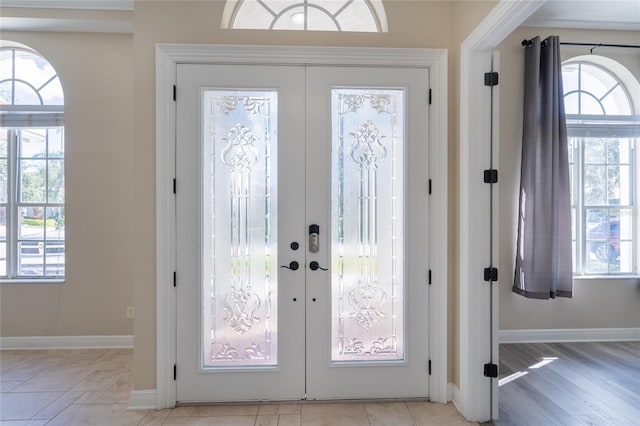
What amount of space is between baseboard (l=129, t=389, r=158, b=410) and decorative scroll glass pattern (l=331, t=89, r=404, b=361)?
129 cm

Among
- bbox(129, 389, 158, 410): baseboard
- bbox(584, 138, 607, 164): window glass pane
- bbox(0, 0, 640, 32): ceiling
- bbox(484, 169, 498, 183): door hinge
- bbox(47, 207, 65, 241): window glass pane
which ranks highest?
bbox(0, 0, 640, 32): ceiling

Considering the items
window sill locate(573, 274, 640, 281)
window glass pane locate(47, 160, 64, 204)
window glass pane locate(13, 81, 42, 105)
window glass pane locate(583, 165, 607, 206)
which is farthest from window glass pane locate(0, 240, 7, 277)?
window glass pane locate(583, 165, 607, 206)

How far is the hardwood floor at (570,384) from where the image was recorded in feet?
7.32

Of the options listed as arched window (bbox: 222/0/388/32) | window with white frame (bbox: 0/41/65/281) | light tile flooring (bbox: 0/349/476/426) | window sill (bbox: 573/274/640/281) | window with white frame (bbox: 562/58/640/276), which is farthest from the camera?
window with white frame (bbox: 562/58/640/276)

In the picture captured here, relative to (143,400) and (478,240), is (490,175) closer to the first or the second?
(478,240)

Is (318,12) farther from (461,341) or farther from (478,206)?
(461,341)

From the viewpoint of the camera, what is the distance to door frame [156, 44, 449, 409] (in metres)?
2.27

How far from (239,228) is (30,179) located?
2600 millimetres

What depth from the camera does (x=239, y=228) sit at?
92.1 inches

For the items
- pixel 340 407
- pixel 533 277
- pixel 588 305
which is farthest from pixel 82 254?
pixel 588 305

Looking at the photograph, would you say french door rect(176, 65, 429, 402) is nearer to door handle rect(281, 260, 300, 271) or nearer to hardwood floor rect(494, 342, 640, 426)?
door handle rect(281, 260, 300, 271)

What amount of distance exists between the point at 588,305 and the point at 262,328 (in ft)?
11.2

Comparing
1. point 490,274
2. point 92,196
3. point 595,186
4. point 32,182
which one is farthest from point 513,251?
point 32,182

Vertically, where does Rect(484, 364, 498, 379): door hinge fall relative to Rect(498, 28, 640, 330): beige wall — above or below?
below
